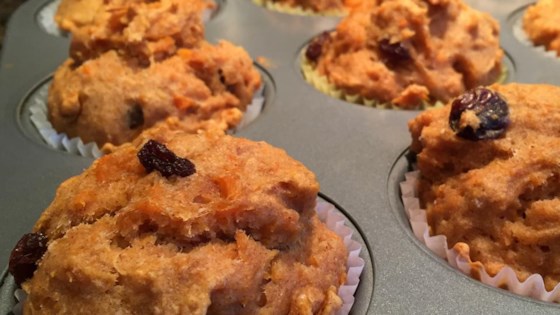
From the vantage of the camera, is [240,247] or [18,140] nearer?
[240,247]

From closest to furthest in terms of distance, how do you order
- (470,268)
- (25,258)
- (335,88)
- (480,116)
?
(25,258) → (470,268) → (480,116) → (335,88)

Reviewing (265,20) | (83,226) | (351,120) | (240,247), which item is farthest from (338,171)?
(265,20)

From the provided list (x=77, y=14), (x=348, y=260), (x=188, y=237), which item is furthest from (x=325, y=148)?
(x=77, y=14)

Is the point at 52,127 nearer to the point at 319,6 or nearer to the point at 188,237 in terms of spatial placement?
the point at 188,237

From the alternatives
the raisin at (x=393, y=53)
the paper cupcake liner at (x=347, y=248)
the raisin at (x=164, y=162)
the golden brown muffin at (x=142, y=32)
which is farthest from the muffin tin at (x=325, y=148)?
the raisin at (x=164, y=162)

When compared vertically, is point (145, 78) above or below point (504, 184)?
above

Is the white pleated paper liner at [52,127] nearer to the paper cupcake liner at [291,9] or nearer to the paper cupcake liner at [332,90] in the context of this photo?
the paper cupcake liner at [332,90]

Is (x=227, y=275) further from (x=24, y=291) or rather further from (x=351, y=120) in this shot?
(x=351, y=120)
